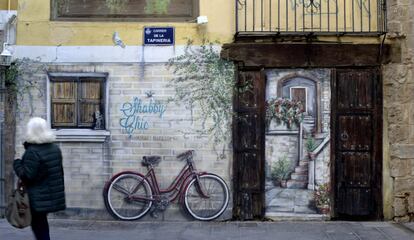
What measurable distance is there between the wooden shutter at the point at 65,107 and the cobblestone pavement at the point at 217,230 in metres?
1.57

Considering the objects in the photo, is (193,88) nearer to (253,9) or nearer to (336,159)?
(253,9)

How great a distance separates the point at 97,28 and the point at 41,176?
408 centimetres

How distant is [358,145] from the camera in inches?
368

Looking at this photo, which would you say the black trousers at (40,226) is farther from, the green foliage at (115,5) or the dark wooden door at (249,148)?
the green foliage at (115,5)

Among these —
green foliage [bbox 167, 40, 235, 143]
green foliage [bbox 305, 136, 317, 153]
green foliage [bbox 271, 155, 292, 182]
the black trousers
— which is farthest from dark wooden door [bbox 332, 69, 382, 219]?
the black trousers

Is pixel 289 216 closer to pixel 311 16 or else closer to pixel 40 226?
pixel 311 16

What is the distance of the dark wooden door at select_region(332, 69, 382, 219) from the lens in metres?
9.34

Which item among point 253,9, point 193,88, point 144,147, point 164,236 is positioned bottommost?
point 164,236

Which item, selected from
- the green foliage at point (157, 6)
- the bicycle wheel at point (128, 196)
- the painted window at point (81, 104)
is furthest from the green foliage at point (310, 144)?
the painted window at point (81, 104)

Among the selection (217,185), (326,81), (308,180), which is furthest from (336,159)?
(217,185)

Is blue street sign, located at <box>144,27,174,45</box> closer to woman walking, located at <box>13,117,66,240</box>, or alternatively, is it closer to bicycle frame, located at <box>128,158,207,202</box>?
bicycle frame, located at <box>128,158,207,202</box>

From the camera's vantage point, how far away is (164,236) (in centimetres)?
830

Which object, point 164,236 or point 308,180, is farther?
point 308,180

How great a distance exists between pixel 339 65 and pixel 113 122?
369 centimetres
